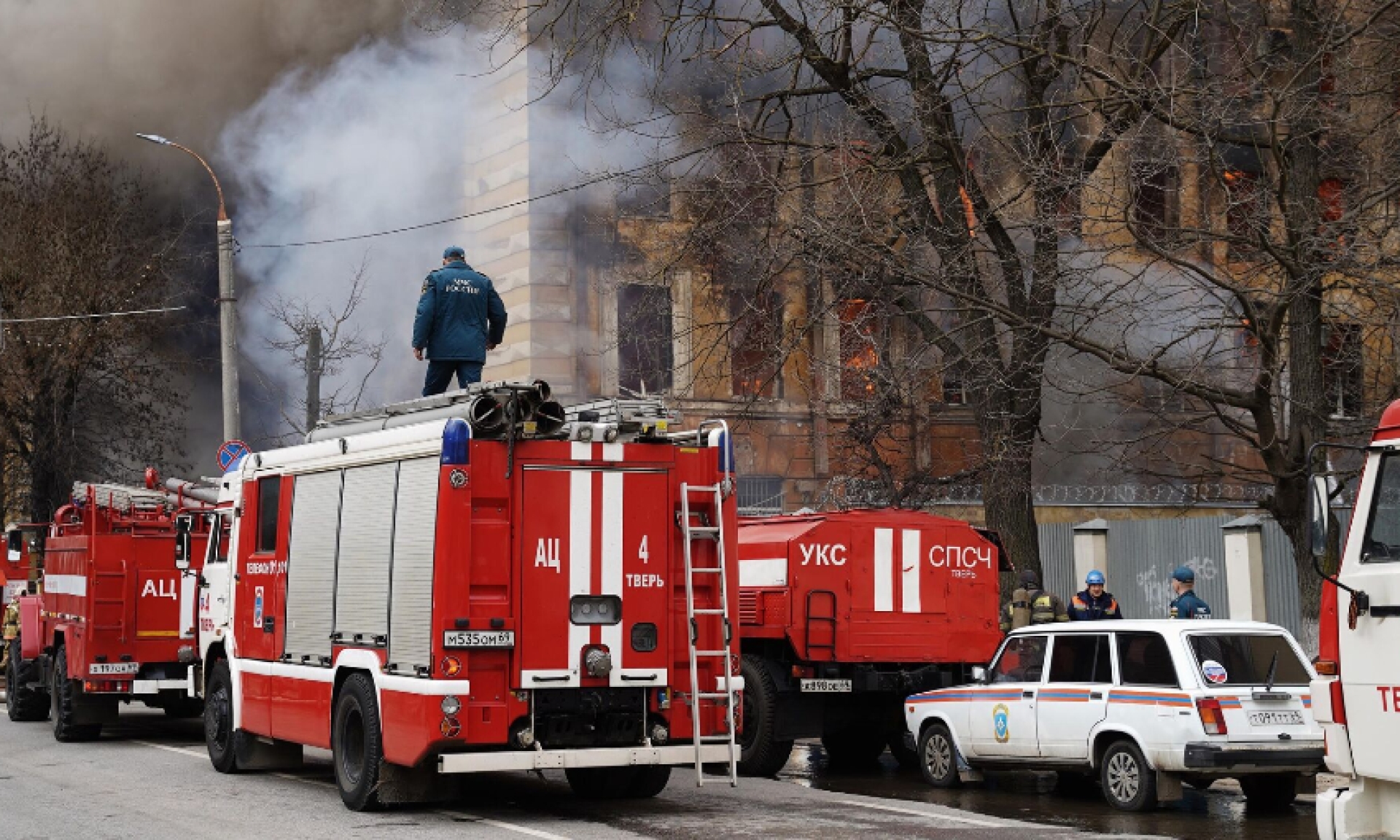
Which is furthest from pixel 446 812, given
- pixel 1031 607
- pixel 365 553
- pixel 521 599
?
pixel 1031 607

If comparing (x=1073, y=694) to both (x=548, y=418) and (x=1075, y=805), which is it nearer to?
(x=1075, y=805)

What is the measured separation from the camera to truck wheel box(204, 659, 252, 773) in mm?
13859

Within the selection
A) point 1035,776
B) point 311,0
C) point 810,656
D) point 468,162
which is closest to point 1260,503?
point 1035,776

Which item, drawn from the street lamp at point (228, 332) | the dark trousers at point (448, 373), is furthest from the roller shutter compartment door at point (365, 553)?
the street lamp at point (228, 332)

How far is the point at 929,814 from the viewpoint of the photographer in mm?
11672

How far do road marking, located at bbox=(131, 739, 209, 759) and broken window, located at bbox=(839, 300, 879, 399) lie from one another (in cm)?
816

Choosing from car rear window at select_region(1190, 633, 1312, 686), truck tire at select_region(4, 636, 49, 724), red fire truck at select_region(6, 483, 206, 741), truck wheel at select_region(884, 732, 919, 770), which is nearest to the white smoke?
truck tire at select_region(4, 636, 49, 724)

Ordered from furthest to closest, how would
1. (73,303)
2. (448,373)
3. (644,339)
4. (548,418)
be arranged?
(73,303) < (644,339) < (448,373) < (548,418)

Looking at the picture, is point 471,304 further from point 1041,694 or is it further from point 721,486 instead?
point 1041,694

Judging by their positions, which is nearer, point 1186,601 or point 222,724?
point 222,724

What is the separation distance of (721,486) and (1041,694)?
3.15 meters

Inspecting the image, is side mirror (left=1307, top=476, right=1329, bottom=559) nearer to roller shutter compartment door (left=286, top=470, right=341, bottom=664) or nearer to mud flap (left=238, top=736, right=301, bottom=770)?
roller shutter compartment door (left=286, top=470, right=341, bottom=664)

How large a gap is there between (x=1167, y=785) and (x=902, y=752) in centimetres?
477

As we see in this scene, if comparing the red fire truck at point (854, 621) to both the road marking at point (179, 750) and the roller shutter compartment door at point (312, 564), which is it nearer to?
the roller shutter compartment door at point (312, 564)
